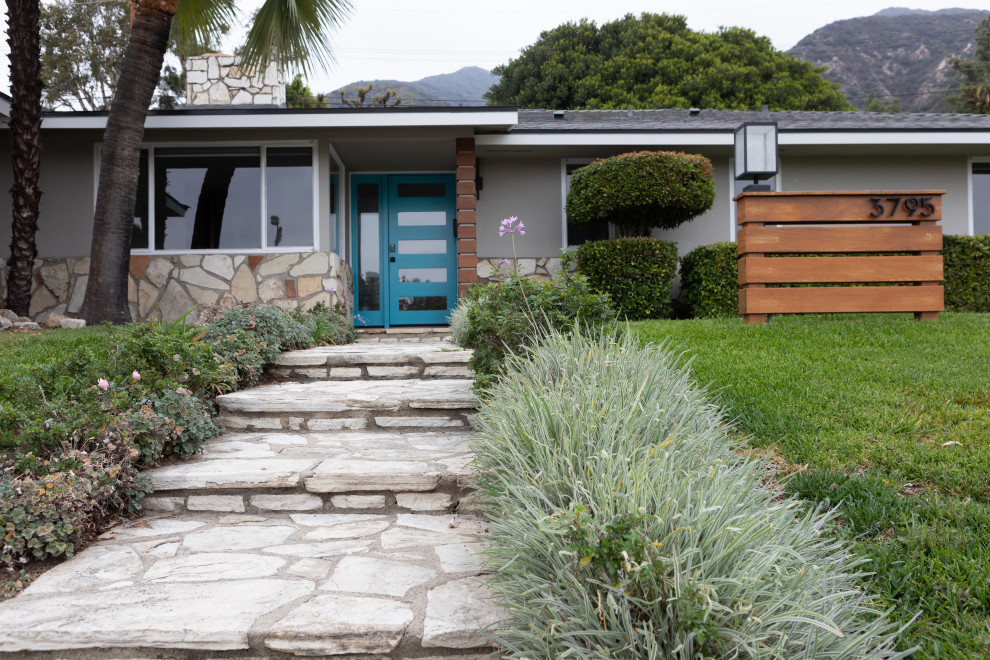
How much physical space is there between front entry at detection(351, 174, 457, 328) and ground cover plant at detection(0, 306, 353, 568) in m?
4.51

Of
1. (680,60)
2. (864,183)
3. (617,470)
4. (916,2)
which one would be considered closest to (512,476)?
(617,470)

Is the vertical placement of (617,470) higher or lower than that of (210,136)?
lower

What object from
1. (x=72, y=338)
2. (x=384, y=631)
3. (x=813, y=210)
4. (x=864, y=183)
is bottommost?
(x=384, y=631)

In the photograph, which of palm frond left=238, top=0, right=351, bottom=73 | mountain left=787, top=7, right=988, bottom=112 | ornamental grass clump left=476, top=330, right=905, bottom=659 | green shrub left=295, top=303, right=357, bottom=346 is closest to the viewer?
ornamental grass clump left=476, top=330, right=905, bottom=659

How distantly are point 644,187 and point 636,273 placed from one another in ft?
3.21

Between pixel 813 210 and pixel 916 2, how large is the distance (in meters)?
88.2

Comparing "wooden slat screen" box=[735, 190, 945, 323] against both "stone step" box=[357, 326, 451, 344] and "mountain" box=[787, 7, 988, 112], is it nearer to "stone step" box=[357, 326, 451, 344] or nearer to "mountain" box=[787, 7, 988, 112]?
"stone step" box=[357, 326, 451, 344]

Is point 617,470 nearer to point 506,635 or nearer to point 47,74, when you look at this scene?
point 506,635

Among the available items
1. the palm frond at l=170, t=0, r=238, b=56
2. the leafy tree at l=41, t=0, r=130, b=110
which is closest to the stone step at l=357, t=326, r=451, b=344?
the palm frond at l=170, t=0, r=238, b=56

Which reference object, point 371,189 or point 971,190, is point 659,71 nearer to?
point 971,190

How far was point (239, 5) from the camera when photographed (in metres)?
7.11

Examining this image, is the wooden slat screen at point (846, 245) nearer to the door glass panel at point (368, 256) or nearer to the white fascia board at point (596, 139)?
the white fascia board at point (596, 139)

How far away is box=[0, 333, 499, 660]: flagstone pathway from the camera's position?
1.66m

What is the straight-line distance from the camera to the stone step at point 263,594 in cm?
165
